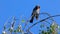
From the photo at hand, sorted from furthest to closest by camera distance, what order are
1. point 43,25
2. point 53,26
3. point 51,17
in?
point 43,25 < point 53,26 < point 51,17

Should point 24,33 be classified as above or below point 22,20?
below

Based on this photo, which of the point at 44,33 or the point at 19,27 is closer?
the point at 19,27

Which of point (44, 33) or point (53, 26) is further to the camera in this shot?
point (44, 33)

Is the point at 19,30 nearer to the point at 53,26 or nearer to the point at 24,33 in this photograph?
the point at 24,33

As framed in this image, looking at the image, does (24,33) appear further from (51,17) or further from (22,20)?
(51,17)

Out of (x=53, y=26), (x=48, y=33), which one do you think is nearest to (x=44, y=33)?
(x=48, y=33)

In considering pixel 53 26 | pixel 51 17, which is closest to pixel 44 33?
pixel 53 26

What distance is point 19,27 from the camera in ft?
12.8

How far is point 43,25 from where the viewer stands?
412 cm

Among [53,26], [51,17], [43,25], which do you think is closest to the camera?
[51,17]

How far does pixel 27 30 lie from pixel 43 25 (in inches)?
24.7

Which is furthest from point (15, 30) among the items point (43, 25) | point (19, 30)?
point (43, 25)

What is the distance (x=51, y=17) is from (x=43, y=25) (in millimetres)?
629

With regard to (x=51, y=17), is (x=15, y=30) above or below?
below
